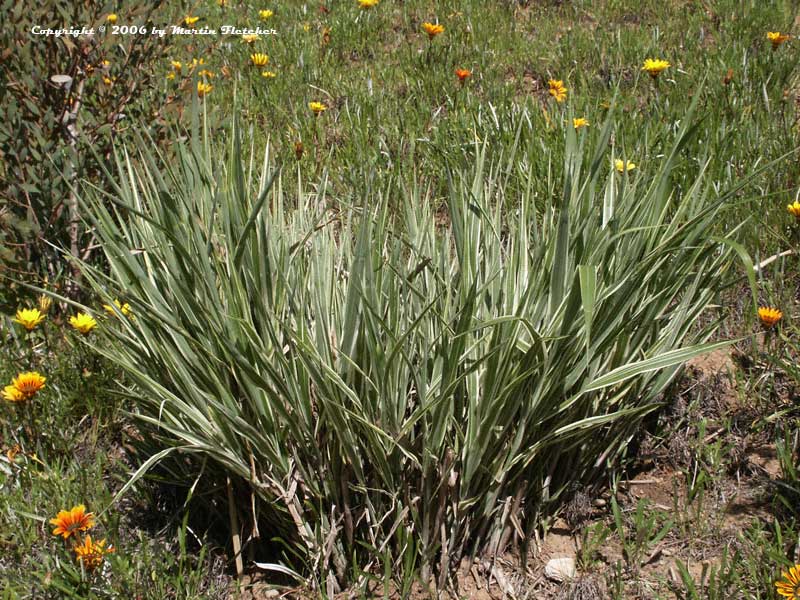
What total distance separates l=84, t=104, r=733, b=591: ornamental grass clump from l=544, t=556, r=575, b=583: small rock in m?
0.10

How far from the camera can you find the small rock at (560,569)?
191cm

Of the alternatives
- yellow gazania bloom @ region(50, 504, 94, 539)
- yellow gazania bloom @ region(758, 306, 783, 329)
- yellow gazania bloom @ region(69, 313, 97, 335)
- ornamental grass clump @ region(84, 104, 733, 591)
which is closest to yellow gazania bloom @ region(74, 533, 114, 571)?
yellow gazania bloom @ region(50, 504, 94, 539)

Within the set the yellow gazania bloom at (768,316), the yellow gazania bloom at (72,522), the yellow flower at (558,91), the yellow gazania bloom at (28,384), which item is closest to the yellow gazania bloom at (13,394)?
the yellow gazania bloom at (28,384)

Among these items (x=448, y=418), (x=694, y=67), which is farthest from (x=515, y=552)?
(x=694, y=67)

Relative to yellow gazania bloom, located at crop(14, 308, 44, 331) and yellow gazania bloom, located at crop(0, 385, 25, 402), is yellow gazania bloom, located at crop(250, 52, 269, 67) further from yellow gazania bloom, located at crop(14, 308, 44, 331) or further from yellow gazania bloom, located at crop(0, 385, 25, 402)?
yellow gazania bloom, located at crop(0, 385, 25, 402)

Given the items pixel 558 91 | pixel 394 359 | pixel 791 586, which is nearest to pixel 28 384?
pixel 394 359

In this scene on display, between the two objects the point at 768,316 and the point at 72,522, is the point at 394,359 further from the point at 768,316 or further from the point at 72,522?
the point at 768,316

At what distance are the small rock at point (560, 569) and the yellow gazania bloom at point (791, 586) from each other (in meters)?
0.47

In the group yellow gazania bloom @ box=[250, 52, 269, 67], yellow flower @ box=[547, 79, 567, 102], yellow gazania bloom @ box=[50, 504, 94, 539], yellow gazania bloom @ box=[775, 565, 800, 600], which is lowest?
yellow gazania bloom @ box=[775, 565, 800, 600]

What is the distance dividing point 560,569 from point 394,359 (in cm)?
68

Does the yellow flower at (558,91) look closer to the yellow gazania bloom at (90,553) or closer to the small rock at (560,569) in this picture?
the small rock at (560,569)

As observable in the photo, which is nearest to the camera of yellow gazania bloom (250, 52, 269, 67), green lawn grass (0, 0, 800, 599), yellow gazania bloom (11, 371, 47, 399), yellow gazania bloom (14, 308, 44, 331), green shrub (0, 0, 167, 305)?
green lawn grass (0, 0, 800, 599)

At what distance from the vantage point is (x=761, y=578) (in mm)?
1738

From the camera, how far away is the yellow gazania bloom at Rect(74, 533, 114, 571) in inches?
66.3
